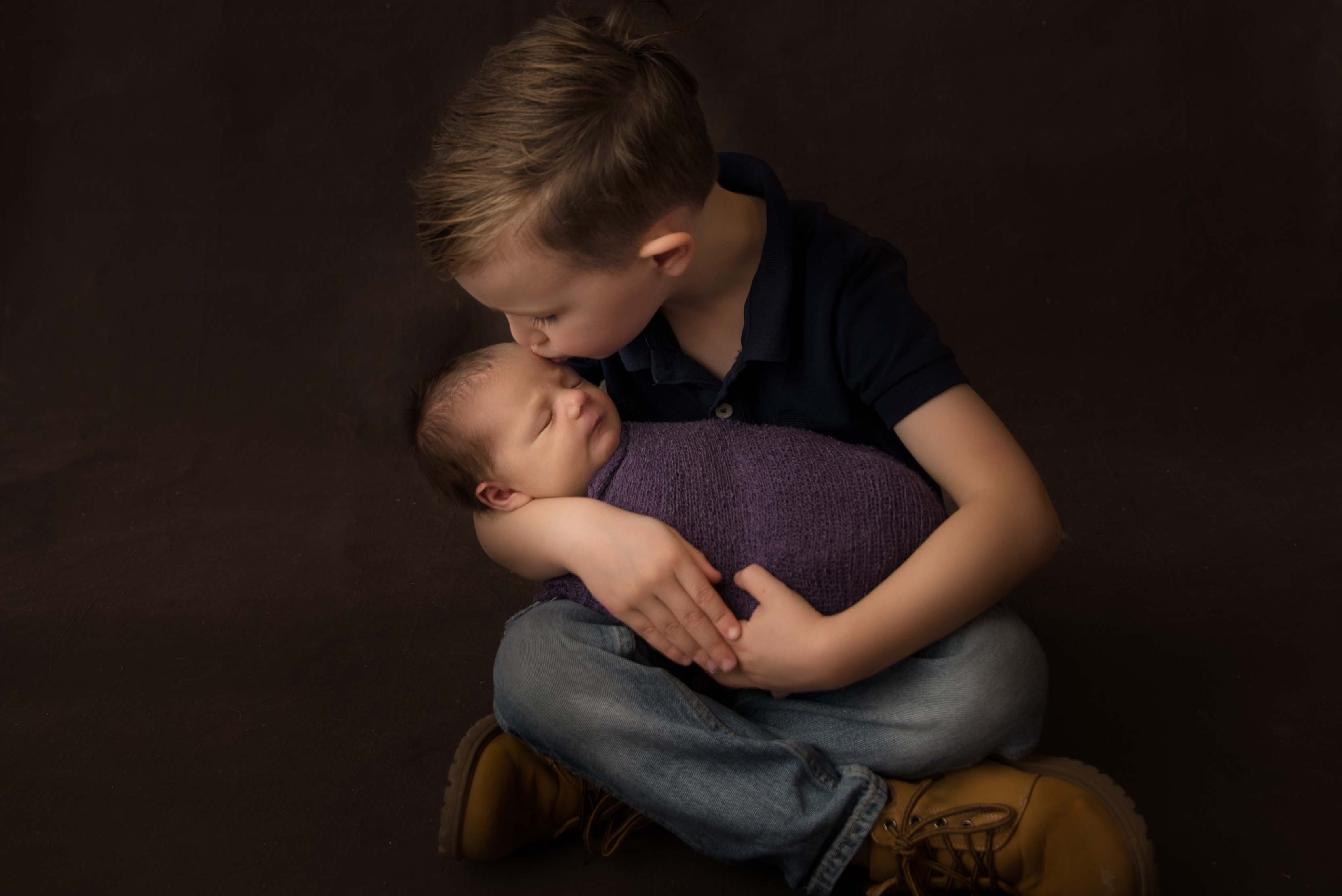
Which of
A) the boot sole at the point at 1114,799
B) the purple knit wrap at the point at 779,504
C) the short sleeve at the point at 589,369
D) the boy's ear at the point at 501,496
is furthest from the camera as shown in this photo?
the short sleeve at the point at 589,369

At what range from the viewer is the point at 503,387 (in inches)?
44.8

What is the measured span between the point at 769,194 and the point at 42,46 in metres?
1.42

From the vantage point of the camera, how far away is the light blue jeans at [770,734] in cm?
99

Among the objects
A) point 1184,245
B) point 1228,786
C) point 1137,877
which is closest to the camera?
point 1137,877

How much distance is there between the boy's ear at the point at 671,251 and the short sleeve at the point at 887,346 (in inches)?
6.7

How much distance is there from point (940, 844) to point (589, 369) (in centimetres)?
64

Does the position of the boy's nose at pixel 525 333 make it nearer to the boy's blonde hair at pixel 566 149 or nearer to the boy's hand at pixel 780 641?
the boy's blonde hair at pixel 566 149

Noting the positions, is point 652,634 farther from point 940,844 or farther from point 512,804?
point 940,844

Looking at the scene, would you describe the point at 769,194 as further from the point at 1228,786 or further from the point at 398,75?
the point at 398,75

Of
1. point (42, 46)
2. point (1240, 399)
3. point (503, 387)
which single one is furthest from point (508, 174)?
point (42, 46)

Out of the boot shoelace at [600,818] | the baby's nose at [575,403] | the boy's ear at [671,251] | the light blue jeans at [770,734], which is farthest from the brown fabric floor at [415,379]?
the boy's ear at [671,251]

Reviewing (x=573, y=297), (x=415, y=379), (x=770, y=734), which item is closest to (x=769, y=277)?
(x=573, y=297)

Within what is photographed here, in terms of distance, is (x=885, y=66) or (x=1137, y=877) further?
(x=885, y=66)

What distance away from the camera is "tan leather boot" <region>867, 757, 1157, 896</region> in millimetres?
954
